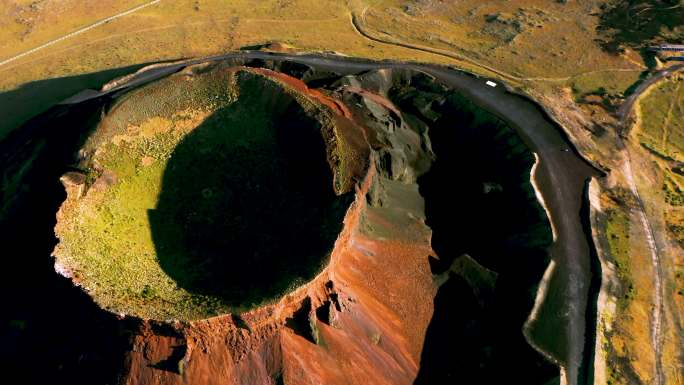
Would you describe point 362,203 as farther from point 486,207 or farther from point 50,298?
point 50,298

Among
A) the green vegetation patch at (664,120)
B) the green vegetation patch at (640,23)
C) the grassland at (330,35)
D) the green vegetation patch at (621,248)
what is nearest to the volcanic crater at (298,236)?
the green vegetation patch at (621,248)

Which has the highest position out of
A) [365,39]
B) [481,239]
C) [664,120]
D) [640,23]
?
[640,23]

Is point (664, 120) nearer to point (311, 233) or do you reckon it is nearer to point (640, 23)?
point (640, 23)

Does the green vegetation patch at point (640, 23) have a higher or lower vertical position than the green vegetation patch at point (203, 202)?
higher

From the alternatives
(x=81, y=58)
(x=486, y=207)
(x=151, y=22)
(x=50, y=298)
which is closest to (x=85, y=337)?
(x=50, y=298)

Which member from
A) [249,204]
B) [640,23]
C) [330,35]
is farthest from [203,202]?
[640,23]

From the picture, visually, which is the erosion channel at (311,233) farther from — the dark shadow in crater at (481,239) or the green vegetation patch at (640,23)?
the green vegetation patch at (640,23)

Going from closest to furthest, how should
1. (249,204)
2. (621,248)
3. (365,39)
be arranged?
(621,248) < (249,204) < (365,39)
